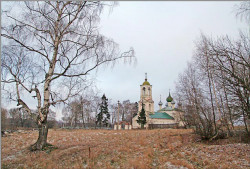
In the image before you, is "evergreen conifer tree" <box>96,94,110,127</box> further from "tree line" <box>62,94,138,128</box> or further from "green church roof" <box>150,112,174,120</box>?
"green church roof" <box>150,112,174,120</box>

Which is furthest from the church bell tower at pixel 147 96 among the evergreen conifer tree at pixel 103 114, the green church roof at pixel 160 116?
the evergreen conifer tree at pixel 103 114

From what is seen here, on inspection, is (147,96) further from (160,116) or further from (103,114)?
(103,114)

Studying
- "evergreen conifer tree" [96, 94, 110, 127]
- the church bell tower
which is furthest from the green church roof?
"evergreen conifer tree" [96, 94, 110, 127]

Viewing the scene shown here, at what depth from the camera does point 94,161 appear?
284 inches

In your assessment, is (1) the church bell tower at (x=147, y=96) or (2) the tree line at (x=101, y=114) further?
(1) the church bell tower at (x=147, y=96)

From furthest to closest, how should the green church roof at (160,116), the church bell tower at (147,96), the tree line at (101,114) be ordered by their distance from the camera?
the church bell tower at (147,96), the green church roof at (160,116), the tree line at (101,114)

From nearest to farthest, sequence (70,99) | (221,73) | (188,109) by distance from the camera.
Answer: (70,99), (221,73), (188,109)

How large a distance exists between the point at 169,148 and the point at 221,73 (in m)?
5.86

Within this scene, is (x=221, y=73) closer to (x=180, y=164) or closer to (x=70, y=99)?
(x=180, y=164)

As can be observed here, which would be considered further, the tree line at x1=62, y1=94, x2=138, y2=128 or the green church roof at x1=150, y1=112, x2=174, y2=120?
the green church roof at x1=150, y1=112, x2=174, y2=120

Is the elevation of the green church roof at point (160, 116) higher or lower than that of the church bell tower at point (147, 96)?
lower

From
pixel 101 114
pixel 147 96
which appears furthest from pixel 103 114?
pixel 147 96

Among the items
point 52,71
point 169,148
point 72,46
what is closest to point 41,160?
point 52,71

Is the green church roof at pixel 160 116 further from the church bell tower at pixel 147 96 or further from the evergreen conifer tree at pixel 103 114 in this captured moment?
the evergreen conifer tree at pixel 103 114
